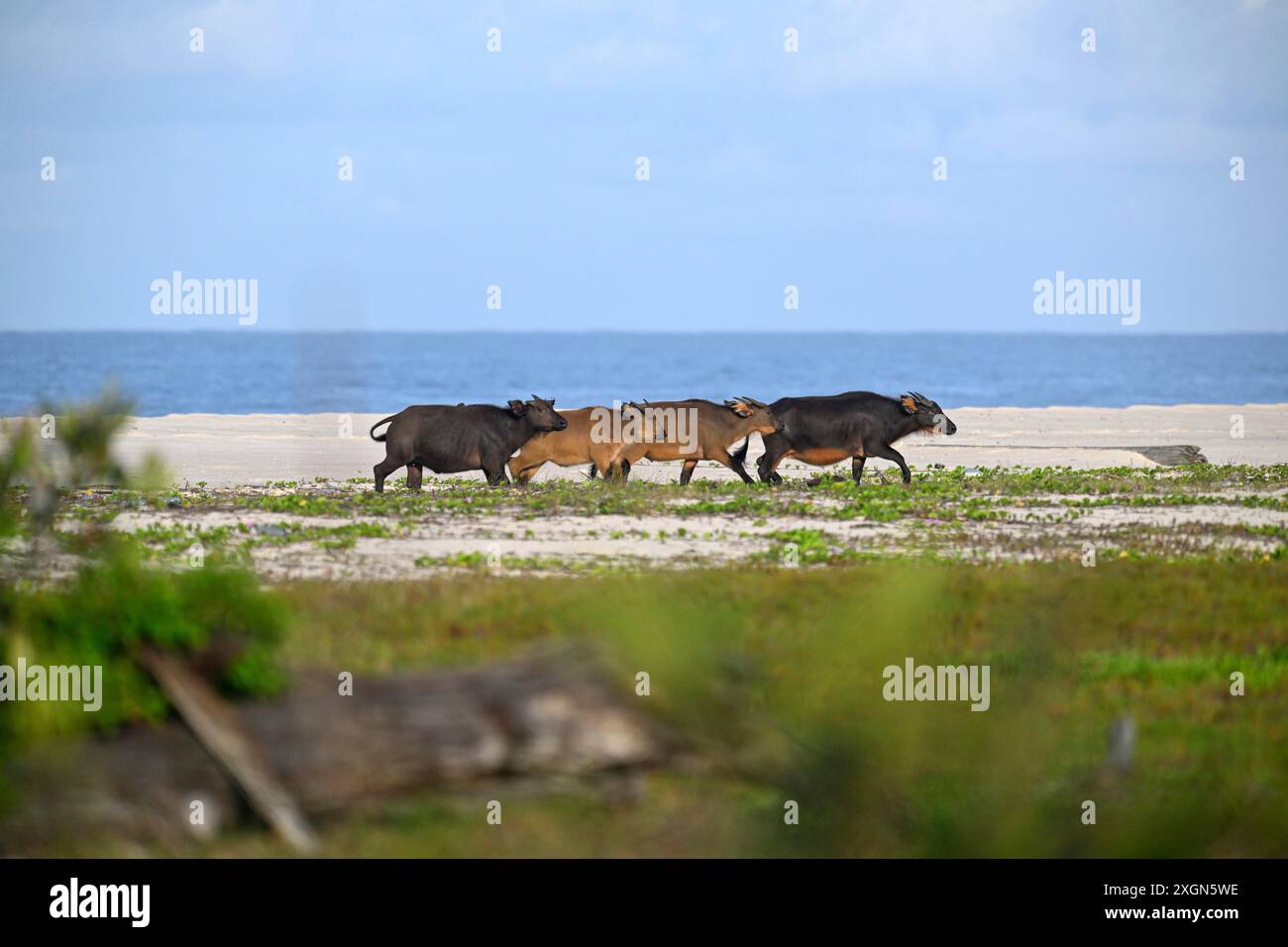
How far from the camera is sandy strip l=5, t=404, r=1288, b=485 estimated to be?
26.2 meters

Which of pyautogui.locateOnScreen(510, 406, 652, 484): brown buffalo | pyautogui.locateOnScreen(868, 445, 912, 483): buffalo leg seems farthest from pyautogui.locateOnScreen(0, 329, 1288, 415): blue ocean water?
pyautogui.locateOnScreen(868, 445, 912, 483): buffalo leg

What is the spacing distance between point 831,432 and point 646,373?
7698cm

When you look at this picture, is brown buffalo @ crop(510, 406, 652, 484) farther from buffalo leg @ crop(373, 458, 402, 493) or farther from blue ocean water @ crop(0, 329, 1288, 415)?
blue ocean water @ crop(0, 329, 1288, 415)

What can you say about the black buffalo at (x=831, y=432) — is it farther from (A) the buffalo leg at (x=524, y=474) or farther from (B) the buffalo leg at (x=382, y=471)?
(B) the buffalo leg at (x=382, y=471)

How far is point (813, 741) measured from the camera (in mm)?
4168

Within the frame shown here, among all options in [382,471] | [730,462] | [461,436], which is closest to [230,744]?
[461,436]

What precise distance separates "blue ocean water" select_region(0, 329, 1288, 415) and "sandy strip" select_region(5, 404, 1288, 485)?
5624 mm

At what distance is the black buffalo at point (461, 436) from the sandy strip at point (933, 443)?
3280mm

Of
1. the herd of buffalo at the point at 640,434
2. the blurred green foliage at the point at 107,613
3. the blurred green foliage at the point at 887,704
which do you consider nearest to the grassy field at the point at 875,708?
the blurred green foliage at the point at 887,704

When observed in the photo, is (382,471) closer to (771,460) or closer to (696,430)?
(696,430)

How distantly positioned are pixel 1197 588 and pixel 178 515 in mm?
11421

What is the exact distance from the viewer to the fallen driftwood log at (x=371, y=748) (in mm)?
6398
